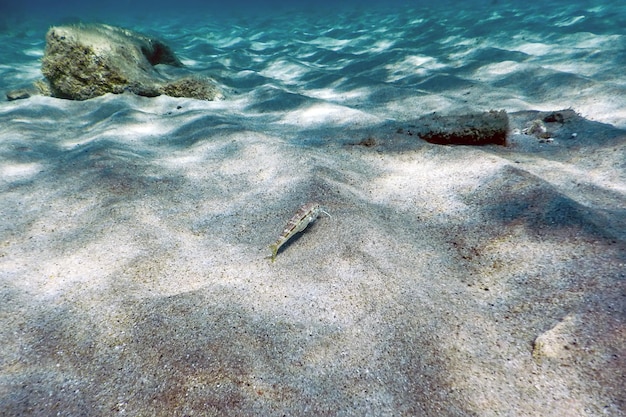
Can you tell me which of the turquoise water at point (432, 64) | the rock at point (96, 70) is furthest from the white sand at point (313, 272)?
the rock at point (96, 70)

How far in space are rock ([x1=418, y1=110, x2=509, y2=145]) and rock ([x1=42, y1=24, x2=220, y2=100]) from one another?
4.62 meters

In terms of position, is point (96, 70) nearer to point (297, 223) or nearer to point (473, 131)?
point (297, 223)

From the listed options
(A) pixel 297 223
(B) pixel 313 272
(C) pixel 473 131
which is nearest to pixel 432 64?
(C) pixel 473 131

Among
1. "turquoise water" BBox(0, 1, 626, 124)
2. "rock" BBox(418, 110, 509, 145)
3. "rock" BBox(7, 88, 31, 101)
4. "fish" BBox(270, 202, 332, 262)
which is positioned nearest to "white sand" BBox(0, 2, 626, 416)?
"fish" BBox(270, 202, 332, 262)

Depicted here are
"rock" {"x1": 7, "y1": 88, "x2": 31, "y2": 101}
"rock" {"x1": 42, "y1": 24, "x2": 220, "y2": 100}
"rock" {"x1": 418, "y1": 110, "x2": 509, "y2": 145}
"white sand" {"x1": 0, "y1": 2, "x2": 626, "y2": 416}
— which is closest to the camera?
"white sand" {"x1": 0, "y1": 2, "x2": 626, "y2": 416}

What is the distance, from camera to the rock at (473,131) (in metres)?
4.06

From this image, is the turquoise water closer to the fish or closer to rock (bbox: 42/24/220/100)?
rock (bbox: 42/24/220/100)

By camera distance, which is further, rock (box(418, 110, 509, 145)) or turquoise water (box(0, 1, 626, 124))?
turquoise water (box(0, 1, 626, 124))

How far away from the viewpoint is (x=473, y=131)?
4070mm

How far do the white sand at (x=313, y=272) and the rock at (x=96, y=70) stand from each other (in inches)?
67.3

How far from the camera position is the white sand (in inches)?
64.0

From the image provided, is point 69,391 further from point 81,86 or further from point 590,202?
point 81,86

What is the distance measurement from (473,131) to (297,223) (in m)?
2.81

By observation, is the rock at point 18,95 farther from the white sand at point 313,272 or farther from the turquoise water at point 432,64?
the white sand at point 313,272
